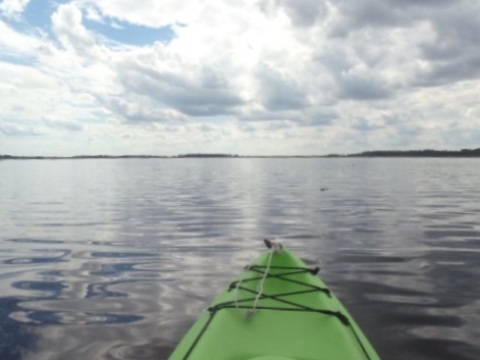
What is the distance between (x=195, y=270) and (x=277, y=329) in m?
5.80

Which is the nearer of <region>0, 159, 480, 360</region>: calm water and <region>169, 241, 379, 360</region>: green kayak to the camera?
<region>169, 241, 379, 360</region>: green kayak

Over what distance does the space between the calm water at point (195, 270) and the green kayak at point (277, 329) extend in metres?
1.31

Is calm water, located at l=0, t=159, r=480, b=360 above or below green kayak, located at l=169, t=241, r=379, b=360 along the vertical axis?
below

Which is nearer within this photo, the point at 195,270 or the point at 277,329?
the point at 277,329

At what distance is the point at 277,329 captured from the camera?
221 inches

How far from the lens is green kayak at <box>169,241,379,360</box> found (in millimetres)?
4980

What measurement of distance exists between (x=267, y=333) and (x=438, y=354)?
2770mm

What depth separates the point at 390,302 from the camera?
852cm

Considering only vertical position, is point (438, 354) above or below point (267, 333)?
below

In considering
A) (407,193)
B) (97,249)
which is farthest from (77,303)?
(407,193)

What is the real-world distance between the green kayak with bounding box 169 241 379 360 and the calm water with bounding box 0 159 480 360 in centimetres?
131

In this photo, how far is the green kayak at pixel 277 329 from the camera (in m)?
4.98

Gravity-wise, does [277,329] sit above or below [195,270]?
above

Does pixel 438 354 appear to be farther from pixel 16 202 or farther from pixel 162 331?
pixel 16 202
